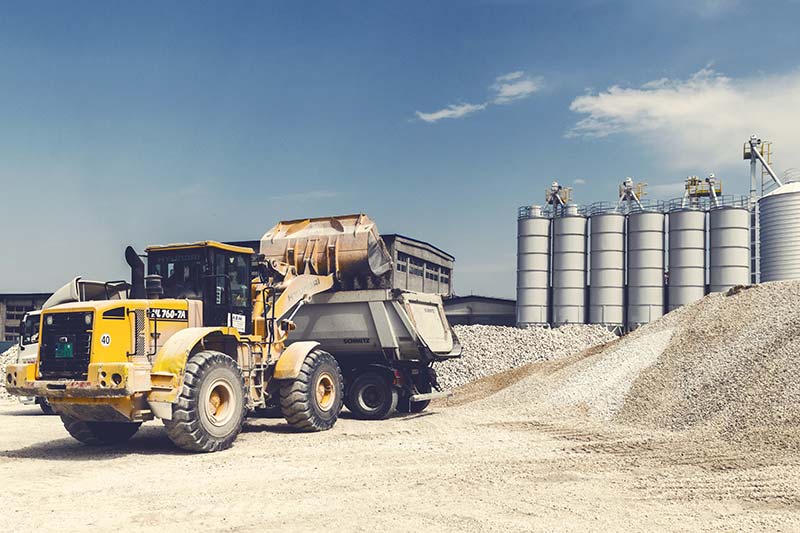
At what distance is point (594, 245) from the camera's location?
3603 centimetres

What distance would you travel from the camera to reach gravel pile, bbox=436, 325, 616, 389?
23.7 meters

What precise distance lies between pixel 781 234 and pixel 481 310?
1413cm

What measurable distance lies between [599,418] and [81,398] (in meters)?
9.69

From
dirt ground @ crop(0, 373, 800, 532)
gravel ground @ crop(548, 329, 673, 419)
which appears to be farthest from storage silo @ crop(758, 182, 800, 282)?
dirt ground @ crop(0, 373, 800, 532)

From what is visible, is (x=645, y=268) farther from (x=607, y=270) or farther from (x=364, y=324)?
(x=364, y=324)

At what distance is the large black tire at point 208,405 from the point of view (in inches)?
405

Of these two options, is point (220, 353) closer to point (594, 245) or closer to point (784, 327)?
point (784, 327)

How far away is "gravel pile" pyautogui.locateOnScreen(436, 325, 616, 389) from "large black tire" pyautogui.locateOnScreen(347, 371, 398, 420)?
24.0 ft

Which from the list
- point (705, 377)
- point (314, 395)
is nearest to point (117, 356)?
point (314, 395)

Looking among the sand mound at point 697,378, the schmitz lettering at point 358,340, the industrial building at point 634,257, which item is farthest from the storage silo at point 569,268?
the schmitz lettering at point 358,340

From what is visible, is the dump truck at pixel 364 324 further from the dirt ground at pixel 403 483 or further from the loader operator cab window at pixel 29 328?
the loader operator cab window at pixel 29 328

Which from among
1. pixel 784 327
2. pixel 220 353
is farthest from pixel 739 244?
pixel 220 353

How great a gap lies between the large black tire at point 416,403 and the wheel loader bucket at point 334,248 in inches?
103

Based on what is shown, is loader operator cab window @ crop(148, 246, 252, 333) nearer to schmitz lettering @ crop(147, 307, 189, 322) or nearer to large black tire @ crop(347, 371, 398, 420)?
schmitz lettering @ crop(147, 307, 189, 322)
